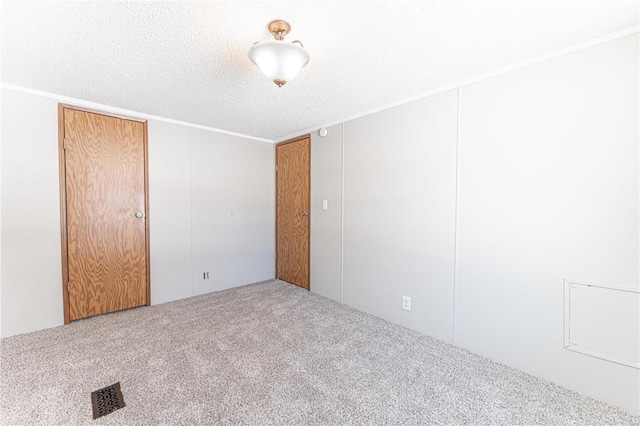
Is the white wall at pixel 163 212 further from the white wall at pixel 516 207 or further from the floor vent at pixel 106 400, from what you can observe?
the white wall at pixel 516 207

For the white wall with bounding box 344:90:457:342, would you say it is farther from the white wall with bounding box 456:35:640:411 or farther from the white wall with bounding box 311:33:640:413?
the white wall with bounding box 456:35:640:411

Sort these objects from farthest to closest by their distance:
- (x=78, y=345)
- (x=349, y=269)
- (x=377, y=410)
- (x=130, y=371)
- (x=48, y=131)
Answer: (x=349, y=269) < (x=48, y=131) < (x=78, y=345) < (x=130, y=371) < (x=377, y=410)

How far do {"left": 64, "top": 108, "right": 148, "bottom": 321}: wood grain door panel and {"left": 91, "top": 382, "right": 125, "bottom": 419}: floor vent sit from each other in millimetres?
1382

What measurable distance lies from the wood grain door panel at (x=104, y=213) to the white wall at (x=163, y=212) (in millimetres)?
95

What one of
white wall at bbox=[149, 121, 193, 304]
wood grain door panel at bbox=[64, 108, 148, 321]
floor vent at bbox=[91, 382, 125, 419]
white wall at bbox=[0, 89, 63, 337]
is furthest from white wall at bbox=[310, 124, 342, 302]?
white wall at bbox=[0, 89, 63, 337]

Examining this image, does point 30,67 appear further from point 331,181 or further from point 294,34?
point 331,181

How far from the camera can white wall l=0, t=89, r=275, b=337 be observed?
2.26 meters

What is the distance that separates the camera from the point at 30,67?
191cm

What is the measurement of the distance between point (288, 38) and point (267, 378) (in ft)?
7.00

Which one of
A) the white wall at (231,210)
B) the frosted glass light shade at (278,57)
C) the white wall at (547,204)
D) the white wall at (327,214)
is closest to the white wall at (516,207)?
the white wall at (547,204)

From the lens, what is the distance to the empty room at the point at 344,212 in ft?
4.83

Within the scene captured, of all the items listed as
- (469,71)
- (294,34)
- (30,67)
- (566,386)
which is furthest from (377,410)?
(30,67)

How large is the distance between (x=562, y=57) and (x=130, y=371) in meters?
3.50

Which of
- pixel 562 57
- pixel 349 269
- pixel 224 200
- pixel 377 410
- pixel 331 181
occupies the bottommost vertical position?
Answer: pixel 377 410
